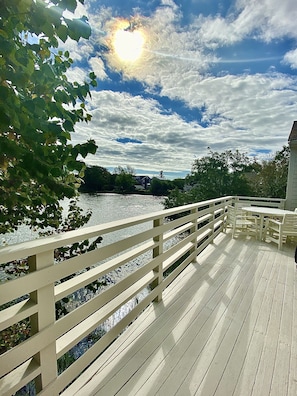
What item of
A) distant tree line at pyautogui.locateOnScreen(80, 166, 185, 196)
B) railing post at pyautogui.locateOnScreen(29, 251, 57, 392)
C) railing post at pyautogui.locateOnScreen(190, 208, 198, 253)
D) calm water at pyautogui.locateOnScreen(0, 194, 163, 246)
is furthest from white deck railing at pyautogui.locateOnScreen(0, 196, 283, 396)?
distant tree line at pyautogui.locateOnScreen(80, 166, 185, 196)

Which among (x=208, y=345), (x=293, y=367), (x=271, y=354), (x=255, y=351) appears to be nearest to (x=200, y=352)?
(x=208, y=345)

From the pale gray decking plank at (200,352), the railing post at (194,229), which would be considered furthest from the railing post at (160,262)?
the railing post at (194,229)

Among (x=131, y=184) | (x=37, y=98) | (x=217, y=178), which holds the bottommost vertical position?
(x=131, y=184)

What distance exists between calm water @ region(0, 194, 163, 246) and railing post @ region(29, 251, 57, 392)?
21.1 ft

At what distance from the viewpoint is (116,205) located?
604 inches

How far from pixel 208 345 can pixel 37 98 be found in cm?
218

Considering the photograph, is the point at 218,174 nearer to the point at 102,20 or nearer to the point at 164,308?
the point at 102,20

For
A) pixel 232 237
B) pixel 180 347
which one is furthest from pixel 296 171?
pixel 180 347

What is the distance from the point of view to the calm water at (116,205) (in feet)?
38.0

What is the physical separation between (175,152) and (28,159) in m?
21.0

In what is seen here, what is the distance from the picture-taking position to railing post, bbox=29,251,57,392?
1.19 meters

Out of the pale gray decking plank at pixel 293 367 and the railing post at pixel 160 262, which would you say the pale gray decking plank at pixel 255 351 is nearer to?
the pale gray decking plank at pixel 293 367

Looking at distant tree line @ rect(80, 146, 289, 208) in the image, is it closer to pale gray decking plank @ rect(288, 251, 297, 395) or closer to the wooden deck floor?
the wooden deck floor

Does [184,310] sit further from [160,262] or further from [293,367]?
[293,367]
